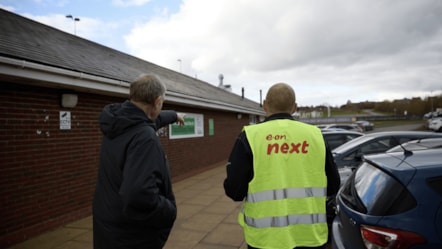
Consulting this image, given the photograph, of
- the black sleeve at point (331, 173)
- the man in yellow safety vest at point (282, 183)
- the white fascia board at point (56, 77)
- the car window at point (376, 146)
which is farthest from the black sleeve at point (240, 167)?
the car window at point (376, 146)

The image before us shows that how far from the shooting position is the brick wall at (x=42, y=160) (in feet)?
14.2

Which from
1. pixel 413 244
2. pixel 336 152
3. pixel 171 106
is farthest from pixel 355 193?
pixel 171 106

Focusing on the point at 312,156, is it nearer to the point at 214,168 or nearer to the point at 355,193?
the point at 355,193

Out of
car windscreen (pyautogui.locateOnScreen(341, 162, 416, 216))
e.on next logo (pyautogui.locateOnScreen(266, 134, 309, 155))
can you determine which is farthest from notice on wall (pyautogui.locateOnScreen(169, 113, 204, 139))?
e.on next logo (pyautogui.locateOnScreen(266, 134, 309, 155))

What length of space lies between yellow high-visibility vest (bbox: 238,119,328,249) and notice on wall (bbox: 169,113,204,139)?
23.2 feet

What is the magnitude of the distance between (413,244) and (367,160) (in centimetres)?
109

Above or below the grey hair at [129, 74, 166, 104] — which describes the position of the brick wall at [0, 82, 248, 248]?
below

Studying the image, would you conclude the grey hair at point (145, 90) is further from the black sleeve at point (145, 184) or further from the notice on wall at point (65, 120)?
the notice on wall at point (65, 120)

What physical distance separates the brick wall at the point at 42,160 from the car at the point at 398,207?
4.28 metres

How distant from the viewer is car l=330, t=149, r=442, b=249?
78.0 inches

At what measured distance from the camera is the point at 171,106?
887 cm

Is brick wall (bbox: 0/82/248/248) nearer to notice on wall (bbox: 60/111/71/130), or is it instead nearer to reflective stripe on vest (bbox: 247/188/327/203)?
notice on wall (bbox: 60/111/71/130)

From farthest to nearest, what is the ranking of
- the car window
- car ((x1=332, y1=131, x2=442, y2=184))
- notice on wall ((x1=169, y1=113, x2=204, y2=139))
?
notice on wall ((x1=169, y1=113, x2=204, y2=139)) < the car window < car ((x1=332, y1=131, x2=442, y2=184))

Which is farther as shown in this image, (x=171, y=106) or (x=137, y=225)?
(x=171, y=106)
